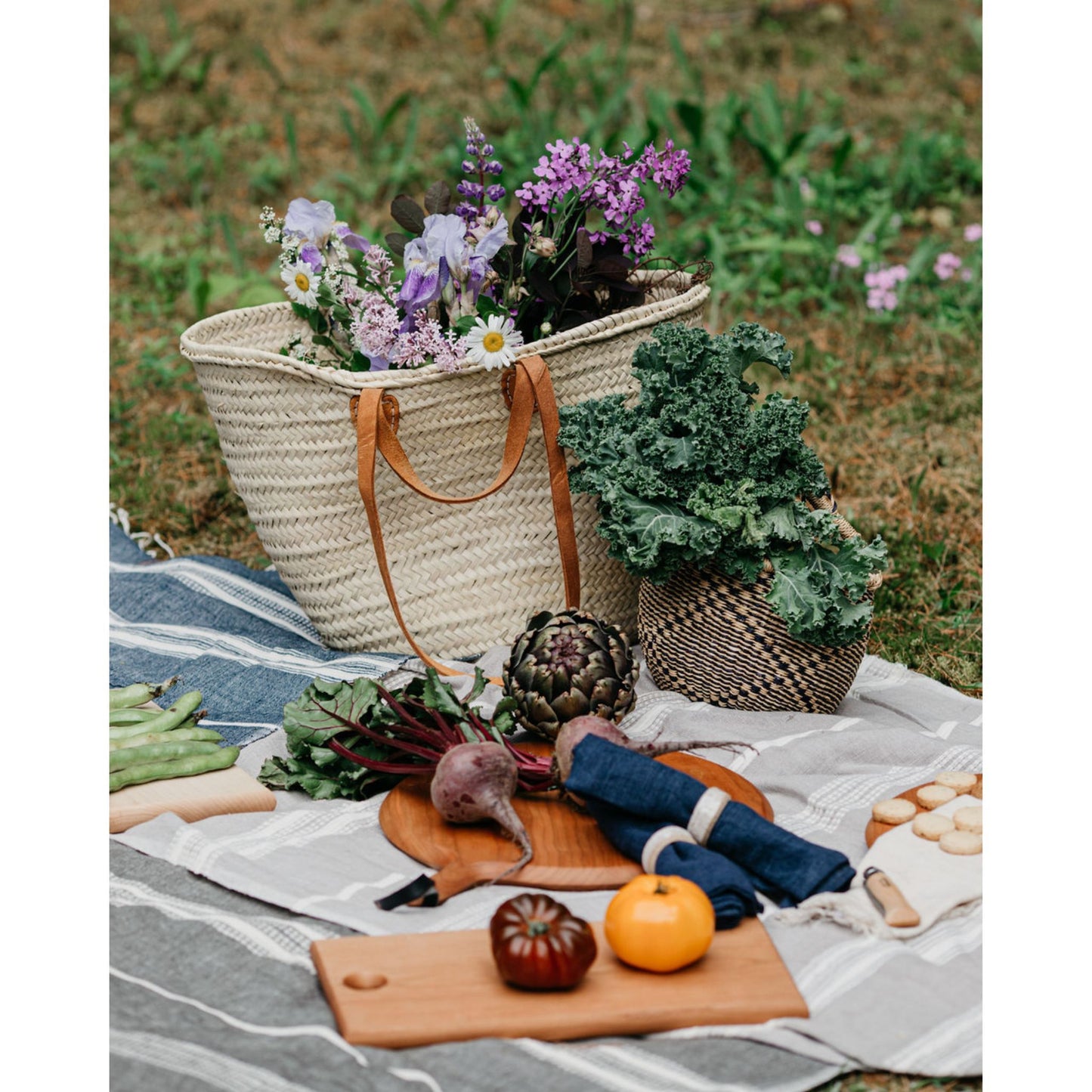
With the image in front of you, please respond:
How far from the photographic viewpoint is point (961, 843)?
2.17m

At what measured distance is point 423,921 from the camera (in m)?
2.09

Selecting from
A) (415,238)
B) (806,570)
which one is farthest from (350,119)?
(806,570)

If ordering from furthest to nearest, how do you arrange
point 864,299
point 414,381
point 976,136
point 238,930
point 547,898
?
point 976,136 < point 864,299 < point 414,381 < point 238,930 < point 547,898

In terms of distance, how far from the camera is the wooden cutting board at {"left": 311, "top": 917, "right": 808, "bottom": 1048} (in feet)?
5.96

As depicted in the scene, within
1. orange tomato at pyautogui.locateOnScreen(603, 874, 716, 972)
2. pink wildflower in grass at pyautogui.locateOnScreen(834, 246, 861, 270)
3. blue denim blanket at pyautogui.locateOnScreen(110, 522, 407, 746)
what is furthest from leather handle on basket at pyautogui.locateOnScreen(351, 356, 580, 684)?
pink wildflower in grass at pyautogui.locateOnScreen(834, 246, 861, 270)

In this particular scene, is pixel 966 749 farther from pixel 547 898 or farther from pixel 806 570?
pixel 547 898

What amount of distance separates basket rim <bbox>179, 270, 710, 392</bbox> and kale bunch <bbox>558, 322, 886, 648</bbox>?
175 mm

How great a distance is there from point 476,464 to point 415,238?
503 millimetres

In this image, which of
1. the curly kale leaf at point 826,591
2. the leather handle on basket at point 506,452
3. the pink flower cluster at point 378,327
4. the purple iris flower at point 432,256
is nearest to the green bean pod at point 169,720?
the leather handle on basket at point 506,452

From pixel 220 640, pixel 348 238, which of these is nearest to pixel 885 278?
pixel 348 238

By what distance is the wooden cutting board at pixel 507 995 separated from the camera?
1.82 m

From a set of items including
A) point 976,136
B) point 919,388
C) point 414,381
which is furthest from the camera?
point 976,136

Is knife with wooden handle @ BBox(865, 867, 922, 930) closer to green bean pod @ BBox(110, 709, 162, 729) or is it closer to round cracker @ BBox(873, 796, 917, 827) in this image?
round cracker @ BBox(873, 796, 917, 827)

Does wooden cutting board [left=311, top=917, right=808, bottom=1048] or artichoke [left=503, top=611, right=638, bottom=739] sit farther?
artichoke [left=503, top=611, right=638, bottom=739]
